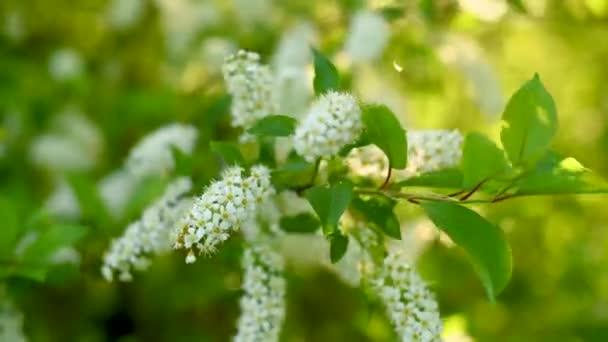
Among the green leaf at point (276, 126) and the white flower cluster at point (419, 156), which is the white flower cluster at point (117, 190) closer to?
the white flower cluster at point (419, 156)

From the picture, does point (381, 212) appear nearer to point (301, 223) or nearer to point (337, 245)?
point (337, 245)

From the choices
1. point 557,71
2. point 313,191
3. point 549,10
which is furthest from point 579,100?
point 313,191

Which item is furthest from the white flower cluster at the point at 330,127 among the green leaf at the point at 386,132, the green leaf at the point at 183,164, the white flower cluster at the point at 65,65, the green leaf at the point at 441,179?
the white flower cluster at the point at 65,65

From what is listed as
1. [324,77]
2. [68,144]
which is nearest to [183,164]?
[324,77]

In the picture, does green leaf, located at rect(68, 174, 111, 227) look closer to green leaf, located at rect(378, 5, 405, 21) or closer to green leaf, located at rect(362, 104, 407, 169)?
green leaf, located at rect(378, 5, 405, 21)

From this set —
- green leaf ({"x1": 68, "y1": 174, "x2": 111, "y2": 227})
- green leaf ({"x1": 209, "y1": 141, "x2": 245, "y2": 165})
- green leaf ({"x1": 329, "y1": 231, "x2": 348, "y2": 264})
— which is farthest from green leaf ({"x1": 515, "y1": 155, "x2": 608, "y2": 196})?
green leaf ({"x1": 68, "y1": 174, "x2": 111, "y2": 227})
